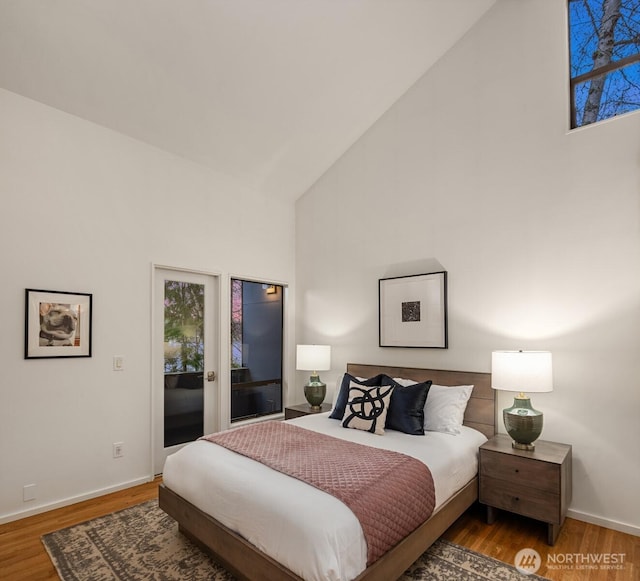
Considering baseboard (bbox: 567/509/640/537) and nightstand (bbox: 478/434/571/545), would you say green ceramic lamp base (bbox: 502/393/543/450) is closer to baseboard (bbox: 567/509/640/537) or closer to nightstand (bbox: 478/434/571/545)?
nightstand (bbox: 478/434/571/545)

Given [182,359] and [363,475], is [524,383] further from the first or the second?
[182,359]

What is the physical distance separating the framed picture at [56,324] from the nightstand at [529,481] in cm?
311

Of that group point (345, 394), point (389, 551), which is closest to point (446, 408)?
point (345, 394)

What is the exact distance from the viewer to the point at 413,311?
151 inches

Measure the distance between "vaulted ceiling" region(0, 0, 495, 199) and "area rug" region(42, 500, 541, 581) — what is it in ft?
10.1

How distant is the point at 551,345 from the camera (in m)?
3.07

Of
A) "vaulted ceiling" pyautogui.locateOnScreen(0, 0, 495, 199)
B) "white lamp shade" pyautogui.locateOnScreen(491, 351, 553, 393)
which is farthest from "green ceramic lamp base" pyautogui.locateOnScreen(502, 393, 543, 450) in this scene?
"vaulted ceiling" pyautogui.locateOnScreen(0, 0, 495, 199)

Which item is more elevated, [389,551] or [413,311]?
[413,311]

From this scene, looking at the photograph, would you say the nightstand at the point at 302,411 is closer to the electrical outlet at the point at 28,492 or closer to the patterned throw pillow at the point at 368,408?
the patterned throw pillow at the point at 368,408

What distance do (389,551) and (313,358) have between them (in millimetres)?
2382

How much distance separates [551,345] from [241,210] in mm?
3187

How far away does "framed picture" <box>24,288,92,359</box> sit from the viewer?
9.77ft

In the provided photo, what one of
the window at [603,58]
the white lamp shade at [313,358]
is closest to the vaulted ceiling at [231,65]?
the window at [603,58]

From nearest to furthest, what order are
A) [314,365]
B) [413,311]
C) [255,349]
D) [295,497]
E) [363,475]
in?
[295,497]
[363,475]
[413,311]
[314,365]
[255,349]
